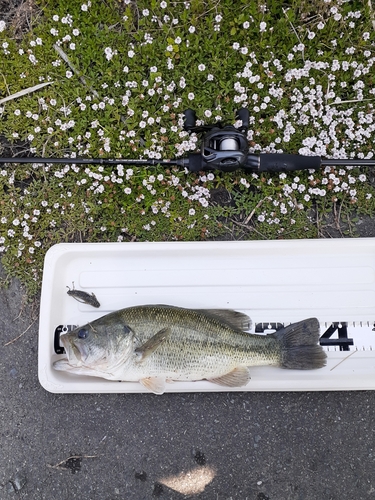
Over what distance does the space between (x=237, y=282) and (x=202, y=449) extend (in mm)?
1248

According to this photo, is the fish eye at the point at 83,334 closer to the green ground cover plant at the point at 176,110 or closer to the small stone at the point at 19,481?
the green ground cover plant at the point at 176,110

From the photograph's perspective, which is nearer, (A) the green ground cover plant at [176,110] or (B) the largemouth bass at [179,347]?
(B) the largemouth bass at [179,347]

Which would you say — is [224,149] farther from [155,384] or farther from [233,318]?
[155,384]

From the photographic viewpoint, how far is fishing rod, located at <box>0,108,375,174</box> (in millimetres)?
2721

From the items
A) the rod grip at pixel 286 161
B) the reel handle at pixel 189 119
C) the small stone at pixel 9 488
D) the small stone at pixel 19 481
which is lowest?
the small stone at pixel 9 488

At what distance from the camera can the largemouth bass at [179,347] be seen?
2479 millimetres

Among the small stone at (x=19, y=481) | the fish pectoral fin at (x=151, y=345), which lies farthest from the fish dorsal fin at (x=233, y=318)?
the small stone at (x=19, y=481)

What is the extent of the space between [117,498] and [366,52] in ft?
12.2

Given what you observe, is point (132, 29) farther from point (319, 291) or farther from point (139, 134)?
point (319, 291)

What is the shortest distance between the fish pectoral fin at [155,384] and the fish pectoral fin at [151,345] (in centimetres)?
20

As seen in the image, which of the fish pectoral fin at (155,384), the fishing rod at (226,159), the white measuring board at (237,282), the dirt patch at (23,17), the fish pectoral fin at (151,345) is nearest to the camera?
the fish pectoral fin at (151,345)

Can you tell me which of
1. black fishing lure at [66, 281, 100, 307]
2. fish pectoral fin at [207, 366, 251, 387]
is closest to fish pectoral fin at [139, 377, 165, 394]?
fish pectoral fin at [207, 366, 251, 387]

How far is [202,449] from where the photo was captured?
2998 mm

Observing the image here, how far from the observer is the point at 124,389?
9.28 feet
